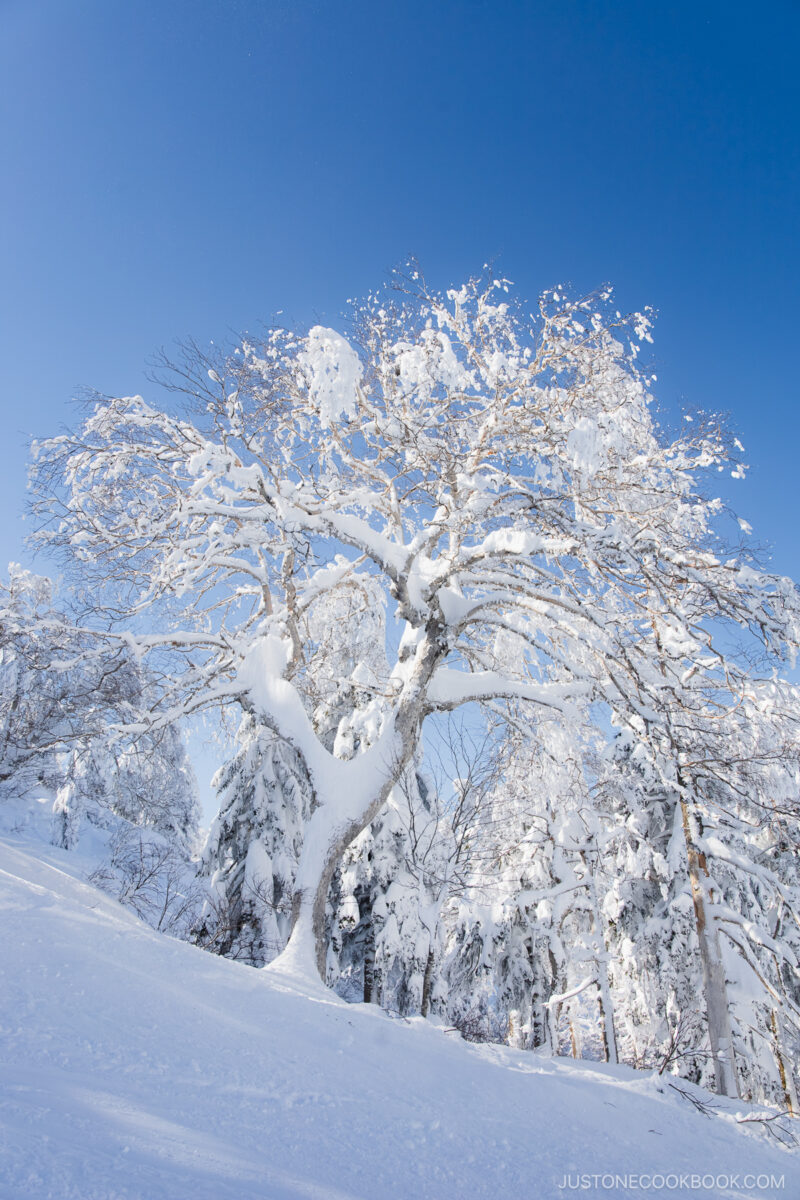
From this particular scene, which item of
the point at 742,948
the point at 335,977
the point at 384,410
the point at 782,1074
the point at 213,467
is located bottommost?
the point at 335,977

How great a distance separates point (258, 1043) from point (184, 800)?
30495mm

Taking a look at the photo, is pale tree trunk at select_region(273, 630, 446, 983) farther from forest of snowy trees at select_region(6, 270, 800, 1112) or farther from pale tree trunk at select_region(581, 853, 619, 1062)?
pale tree trunk at select_region(581, 853, 619, 1062)

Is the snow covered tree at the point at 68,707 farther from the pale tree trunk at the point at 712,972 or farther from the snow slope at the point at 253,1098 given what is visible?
the pale tree trunk at the point at 712,972

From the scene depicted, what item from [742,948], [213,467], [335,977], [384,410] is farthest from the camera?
[335,977]

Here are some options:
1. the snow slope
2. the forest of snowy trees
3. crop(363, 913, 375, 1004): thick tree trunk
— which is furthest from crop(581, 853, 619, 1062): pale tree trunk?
the snow slope

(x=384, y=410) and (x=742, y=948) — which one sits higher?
(x=384, y=410)

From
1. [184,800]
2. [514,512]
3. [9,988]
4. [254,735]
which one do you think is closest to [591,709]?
[514,512]

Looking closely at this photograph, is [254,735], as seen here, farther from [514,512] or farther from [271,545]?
[514,512]

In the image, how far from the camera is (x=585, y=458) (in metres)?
5.87

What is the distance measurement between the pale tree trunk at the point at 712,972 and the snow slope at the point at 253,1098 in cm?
584

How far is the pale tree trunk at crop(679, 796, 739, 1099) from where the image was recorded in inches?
350

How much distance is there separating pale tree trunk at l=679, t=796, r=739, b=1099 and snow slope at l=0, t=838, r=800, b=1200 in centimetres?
584

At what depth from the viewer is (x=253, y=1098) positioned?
7.59 ft

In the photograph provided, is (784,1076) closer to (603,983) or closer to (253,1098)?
(603,983)
